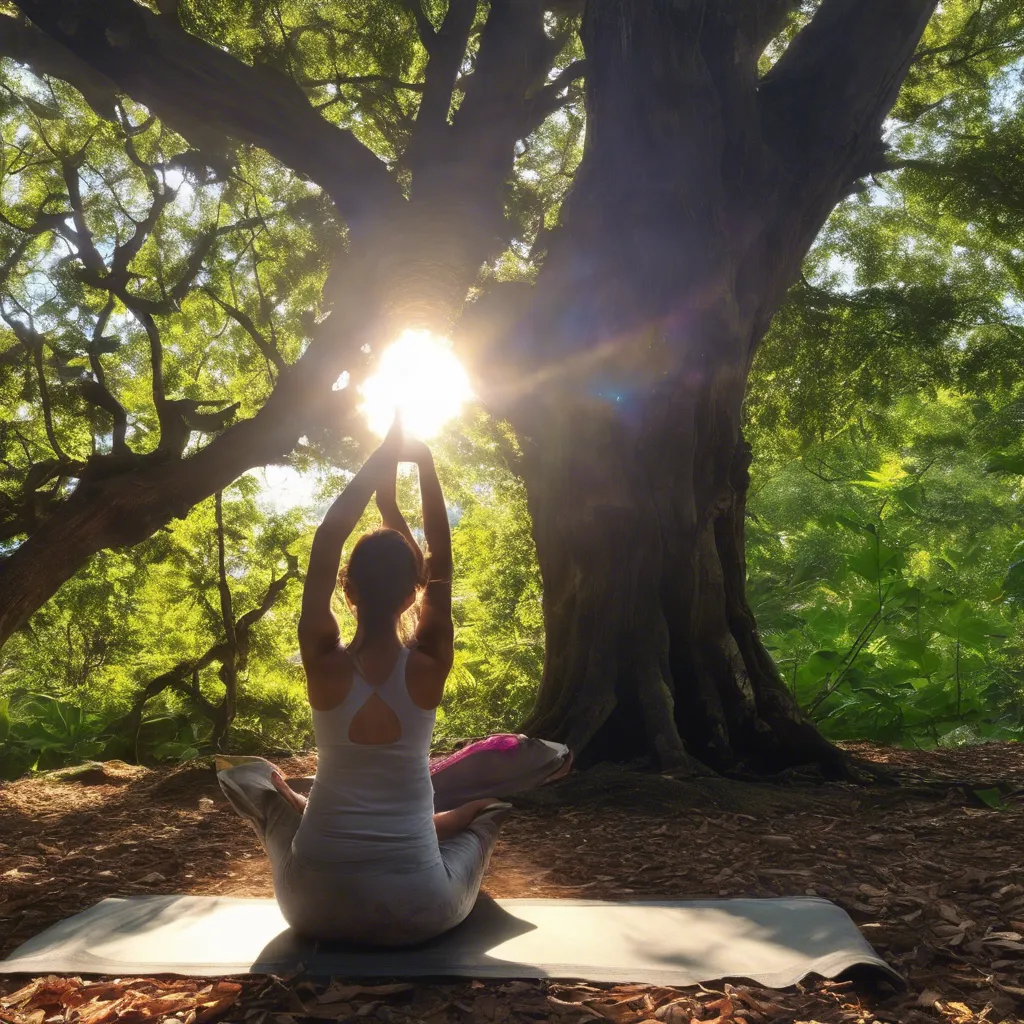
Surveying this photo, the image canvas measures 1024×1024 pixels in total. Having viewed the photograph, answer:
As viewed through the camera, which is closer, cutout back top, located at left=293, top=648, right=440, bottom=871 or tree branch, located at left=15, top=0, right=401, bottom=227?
cutout back top, located at left=293, top=648, right=440, bottom=871

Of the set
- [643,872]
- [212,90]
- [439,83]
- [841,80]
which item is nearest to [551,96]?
[439,83]

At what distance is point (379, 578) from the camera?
274 cm

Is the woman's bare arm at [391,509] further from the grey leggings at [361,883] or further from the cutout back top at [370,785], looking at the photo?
the grey leggings at [361,883]

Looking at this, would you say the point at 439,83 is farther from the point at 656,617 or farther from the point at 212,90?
the point at 656,617

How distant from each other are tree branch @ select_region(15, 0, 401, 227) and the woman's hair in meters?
4.18

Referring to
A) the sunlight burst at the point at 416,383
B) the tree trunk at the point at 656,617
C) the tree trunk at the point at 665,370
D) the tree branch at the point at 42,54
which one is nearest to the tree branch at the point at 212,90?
the sunlight burst at the point at 416,383

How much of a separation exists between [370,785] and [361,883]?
0.28 metres

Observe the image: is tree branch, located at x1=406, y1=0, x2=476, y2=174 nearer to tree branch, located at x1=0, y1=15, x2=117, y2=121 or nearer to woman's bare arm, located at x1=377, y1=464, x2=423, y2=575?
tree branch, located at x1=0, y1=15, x2=117, y2=121

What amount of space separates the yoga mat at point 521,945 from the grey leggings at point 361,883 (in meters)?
0.08

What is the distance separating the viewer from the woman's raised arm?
2.67 metres

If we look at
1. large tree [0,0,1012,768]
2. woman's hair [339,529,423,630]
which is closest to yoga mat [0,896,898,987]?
woman's hair [339,529,423,630]

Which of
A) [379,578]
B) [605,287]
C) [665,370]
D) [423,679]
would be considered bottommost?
[423,679]

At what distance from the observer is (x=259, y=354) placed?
472 inches

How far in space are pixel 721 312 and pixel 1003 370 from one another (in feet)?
15.6
